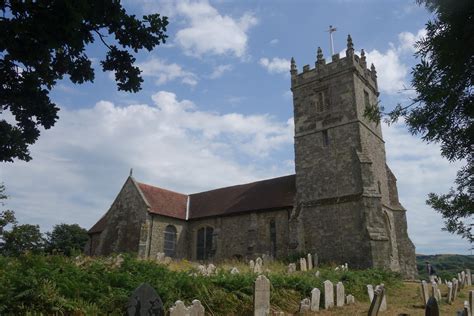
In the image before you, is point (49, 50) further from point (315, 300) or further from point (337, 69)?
point (337, 69)

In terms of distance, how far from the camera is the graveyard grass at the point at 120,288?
24.1 ft

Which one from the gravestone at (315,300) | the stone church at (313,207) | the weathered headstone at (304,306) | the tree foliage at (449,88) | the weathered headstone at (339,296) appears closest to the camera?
the tree foliage at (449,88)

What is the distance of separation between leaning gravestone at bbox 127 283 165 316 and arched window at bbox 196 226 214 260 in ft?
72.0

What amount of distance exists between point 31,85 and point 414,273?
2503 cm

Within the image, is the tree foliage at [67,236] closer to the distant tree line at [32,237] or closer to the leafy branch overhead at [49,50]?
the distant tree line at [32,237]

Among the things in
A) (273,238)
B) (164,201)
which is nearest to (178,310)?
(273,238)

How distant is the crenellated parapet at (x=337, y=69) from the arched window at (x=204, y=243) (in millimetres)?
12154

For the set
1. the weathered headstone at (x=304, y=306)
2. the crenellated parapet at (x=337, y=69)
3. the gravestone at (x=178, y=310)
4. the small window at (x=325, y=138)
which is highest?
the crenellated parapet at (x=337, y=69)

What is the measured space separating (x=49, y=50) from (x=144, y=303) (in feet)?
13.5

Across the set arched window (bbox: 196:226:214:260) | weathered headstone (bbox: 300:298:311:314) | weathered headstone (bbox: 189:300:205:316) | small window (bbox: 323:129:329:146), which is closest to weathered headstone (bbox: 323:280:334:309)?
weathered headstone (bbox: 300:298:311:314)

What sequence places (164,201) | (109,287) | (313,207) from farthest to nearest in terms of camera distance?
1. (164,201)
2. (313,207)
3. (109,287)

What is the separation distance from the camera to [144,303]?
18.2 feet

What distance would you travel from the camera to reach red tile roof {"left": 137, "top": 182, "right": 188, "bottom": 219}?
1089 inches

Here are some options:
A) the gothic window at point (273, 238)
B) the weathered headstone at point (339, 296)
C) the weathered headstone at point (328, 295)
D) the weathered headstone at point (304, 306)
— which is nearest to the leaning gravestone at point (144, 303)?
the weathered headstone at point (304, 306)
